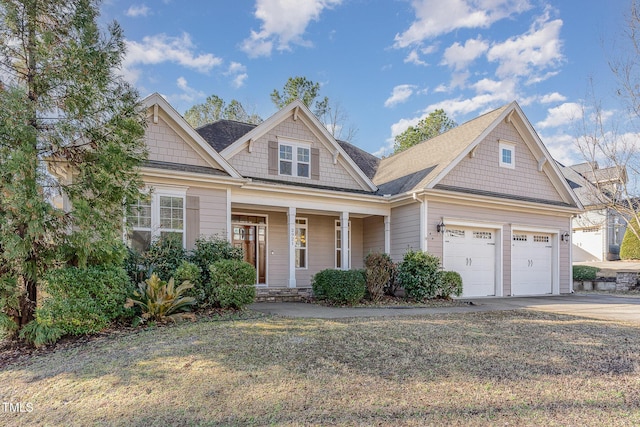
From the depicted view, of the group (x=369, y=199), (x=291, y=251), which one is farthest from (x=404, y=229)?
(x=291, y=251)

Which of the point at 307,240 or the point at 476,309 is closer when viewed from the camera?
the point at 476,309

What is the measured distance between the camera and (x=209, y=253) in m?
9.13

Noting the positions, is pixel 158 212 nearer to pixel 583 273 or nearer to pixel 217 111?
pixel 583 273

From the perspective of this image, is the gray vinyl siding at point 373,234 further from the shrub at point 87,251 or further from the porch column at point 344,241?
the shrub at point 87,251

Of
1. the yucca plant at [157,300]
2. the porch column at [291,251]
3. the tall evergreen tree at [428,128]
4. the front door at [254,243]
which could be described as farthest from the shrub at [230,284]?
the tall evergreen tree at [428,128]

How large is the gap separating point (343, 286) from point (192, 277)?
3810 millimetres

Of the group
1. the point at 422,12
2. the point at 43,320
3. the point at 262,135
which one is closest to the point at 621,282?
the point at 422,12

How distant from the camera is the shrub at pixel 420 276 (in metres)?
11.0

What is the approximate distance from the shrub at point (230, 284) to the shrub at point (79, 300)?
2.04m

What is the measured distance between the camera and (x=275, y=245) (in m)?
13.1

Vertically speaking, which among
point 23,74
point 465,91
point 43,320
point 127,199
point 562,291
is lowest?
point 562,291

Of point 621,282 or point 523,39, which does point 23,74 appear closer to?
point 523,39

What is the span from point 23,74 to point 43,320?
3.99 metres

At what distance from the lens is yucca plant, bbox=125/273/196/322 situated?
22.9ft
